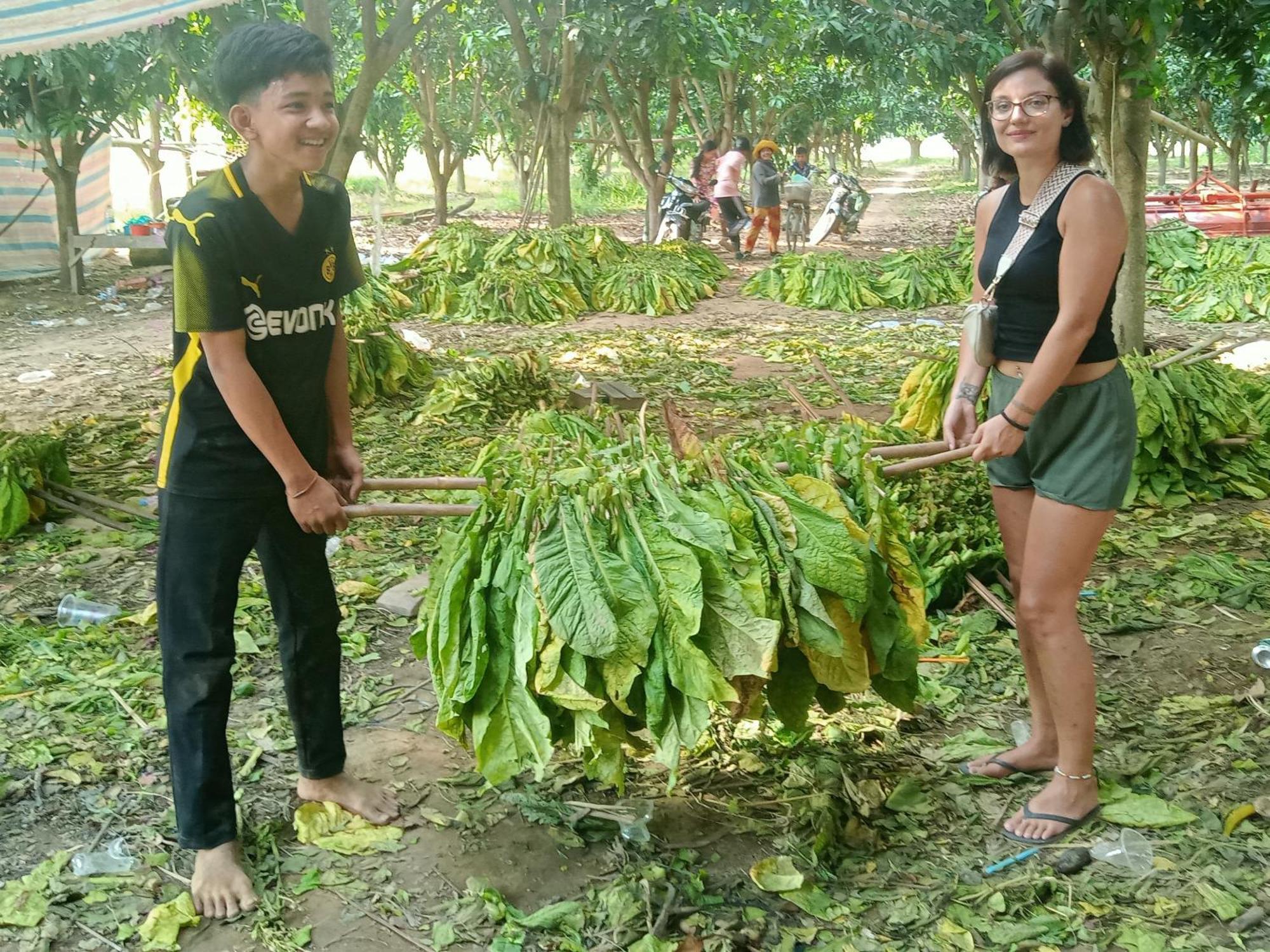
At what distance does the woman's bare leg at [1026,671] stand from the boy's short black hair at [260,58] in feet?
6.63

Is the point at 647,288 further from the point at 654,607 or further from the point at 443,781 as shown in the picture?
the point at 654,607

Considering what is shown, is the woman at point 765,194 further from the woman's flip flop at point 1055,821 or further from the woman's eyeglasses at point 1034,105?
the woman's flip flop at point 1055,821

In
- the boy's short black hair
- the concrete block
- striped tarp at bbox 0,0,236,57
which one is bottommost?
the concrete block

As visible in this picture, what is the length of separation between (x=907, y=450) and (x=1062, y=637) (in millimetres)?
603

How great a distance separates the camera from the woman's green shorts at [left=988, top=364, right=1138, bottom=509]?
2668mm

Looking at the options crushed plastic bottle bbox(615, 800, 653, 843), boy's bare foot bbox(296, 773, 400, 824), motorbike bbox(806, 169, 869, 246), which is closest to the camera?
crushed plastic bottle bbox(615, 800, 653, 843)

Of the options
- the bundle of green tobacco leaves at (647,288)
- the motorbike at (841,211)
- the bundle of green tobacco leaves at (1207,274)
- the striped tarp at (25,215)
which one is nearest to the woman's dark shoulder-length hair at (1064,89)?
the bundle of green tobacco leaves at (647,288)

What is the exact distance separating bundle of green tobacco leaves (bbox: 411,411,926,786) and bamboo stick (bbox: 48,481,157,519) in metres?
3.42

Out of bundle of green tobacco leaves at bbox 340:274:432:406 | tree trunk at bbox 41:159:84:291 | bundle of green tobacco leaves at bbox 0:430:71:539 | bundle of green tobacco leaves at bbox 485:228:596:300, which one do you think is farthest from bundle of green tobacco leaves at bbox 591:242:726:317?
bundle of green tobacco leaves at bbox 0:430:71:539

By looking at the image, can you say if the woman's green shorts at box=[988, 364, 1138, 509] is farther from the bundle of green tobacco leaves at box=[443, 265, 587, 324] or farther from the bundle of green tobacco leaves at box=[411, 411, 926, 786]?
the bundle of green tobacco leaves at box=[443, 265, 587, 324]

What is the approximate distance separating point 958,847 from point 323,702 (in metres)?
1.72

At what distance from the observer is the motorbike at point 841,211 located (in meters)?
19.2

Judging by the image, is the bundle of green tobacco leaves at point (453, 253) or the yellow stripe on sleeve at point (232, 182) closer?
the yellow stripe on sleeve at point (232, 182)

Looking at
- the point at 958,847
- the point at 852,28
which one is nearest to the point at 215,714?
the point at 958,847
